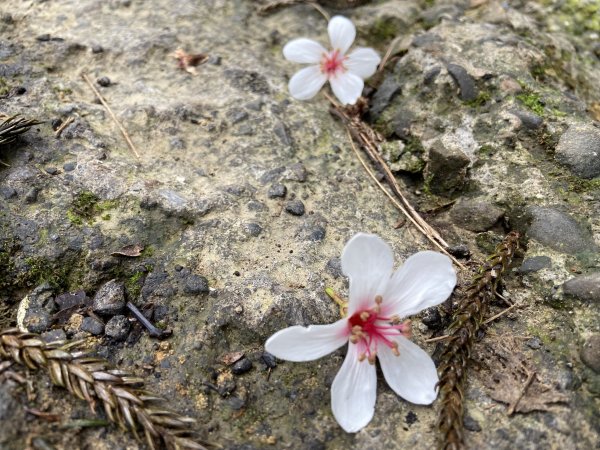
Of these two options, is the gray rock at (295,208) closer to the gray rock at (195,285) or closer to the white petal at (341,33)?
the gray rock at (195,285)

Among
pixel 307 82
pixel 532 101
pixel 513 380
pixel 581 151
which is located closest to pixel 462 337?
pixel 513 380

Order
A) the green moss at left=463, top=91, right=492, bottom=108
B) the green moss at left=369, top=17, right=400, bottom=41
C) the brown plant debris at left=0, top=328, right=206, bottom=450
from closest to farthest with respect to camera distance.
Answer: the brown plant debris at left=0, top=328, right=206, bottom=450 < the green moss at left=463, top=91, right=492, bottom=108 < the green moss at left=369, top=17, right=400, bottom=41

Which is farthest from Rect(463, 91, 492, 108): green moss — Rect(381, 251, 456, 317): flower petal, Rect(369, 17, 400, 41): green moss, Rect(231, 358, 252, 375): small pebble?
Rect(231, 358, 252, 375): small pebble

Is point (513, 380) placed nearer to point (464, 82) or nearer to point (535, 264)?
point (535, 264)

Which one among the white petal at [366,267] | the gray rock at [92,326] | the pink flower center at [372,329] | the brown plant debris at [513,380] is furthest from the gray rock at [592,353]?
the gray rock at [92,326]

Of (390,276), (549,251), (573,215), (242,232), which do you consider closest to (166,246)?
(242,232)

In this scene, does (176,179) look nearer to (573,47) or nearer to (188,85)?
(188,85)

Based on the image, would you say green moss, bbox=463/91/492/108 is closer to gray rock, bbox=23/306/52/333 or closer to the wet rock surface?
the wet rock surface
